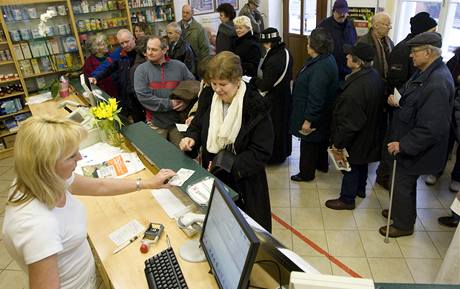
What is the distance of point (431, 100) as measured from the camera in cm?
248

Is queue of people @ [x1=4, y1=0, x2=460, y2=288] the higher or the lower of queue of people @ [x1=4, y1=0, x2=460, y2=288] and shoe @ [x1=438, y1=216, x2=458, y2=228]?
the higher

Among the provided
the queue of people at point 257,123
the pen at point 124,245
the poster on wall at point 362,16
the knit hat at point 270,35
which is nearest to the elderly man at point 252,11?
the queue of people at point 257,123

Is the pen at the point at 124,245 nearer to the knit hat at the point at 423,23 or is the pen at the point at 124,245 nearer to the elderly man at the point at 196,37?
the knit hat at the point at 423,23

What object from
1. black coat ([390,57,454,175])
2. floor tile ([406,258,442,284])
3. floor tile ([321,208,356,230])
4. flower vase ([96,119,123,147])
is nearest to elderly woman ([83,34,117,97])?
flower vase ([96,119,123,147])

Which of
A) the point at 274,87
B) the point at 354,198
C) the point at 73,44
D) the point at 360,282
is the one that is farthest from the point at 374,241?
the point at 73,44

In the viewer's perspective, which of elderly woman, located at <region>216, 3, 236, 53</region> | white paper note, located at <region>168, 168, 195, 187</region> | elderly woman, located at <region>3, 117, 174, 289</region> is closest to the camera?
elderly woman, located at <region>3, 117, 174, 289</region>

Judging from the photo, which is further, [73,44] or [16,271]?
[73,44]

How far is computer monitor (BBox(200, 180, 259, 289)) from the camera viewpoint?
1138mm

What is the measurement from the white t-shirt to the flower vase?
1.27m

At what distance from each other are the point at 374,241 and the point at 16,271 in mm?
3214

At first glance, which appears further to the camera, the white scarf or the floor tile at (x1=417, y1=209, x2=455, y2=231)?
the floor tile at (x1=417, y1=209, x2=455, y2=231)

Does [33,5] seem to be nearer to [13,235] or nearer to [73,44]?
[73,44]

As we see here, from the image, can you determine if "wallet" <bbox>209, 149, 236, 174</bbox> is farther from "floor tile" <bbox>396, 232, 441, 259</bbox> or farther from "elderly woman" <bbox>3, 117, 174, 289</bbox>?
"floor tile" <bbox>396, 232, 441, 259</bbox>

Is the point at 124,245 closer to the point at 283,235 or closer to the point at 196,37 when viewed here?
the point at 283,235
